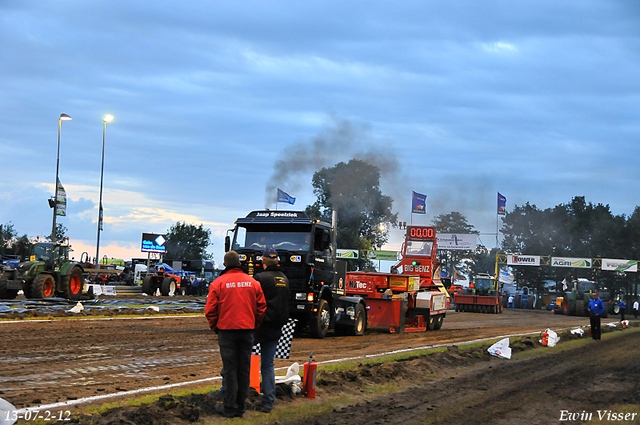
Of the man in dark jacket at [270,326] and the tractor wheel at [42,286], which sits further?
the tractor wheel at [42,286]

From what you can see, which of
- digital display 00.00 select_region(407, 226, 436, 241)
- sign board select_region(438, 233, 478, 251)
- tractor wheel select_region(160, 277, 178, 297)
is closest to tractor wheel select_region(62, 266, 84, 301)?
tractor wheel select_region(160, 277, 178, 297)

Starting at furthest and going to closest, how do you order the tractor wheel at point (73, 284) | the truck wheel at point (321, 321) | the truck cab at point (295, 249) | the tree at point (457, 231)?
1. the tree at point (457, 231)
2. the tractor wheel at point (73, 284)
3. the truck wheel at point (321, 321)
4. the truck cab at point (295, 249)

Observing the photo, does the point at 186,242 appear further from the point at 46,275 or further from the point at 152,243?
the point at 46,275

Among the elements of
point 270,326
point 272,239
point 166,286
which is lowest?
point 166,286

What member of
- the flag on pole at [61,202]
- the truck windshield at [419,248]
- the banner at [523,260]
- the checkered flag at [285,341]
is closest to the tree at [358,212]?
the banner at [523,260]

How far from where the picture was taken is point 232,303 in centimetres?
729

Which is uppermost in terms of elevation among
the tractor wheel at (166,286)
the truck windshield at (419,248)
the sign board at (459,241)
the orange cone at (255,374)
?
the sign board at (459,241)

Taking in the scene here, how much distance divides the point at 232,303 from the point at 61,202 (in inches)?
1423

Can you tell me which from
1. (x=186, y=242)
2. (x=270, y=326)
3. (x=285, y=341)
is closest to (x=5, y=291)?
(x=285, y=341)

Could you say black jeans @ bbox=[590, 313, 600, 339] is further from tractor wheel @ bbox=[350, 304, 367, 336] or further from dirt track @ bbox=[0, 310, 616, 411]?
tractor wheel @ bbox=[350, 304, 367, 336]

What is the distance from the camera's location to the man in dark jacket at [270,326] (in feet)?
25.6

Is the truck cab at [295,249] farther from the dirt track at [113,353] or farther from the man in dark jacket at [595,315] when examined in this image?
the man in dark jacket at [595,315]

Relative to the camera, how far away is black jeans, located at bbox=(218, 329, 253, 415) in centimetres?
730

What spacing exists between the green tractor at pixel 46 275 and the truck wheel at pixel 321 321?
1454cm
